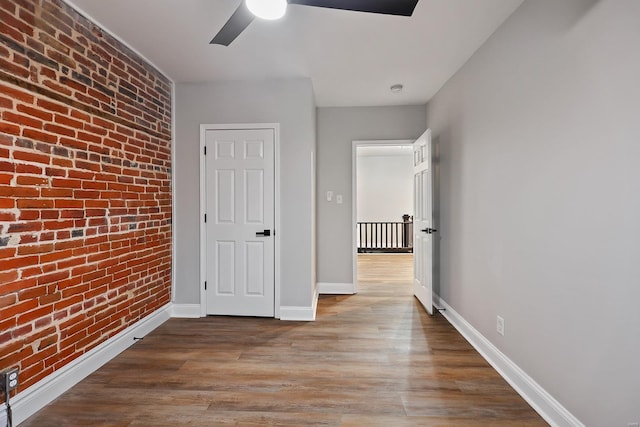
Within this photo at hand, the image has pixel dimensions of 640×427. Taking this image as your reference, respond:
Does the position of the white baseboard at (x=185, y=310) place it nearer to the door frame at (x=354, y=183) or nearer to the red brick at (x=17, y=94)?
the door frame at (x=354, y=183)

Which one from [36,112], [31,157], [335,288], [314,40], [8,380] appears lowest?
[335,288]

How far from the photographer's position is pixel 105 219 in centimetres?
242

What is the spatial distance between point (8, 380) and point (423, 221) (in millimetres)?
3627

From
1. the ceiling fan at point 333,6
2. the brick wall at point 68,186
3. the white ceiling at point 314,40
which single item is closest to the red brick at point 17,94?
the brick wall at point 68,186

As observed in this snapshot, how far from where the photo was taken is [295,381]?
2.14m

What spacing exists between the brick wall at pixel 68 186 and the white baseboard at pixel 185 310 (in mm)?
376

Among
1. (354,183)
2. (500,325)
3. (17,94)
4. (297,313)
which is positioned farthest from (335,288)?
(17,94)

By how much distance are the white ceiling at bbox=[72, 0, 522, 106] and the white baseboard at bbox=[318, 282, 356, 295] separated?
2567 millimetres

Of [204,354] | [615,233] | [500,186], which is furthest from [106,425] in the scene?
[500,186]

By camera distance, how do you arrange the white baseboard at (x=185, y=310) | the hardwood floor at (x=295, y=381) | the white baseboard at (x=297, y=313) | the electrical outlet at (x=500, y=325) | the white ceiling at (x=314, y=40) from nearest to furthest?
the hardwood floor at (x=295, y=381) → the white ceiling at (x=314, y=40) → the electrical outlet at (x=500, y=325) → the white baseboard at (x=297, y=313) → the white baseboard at (x=185, y=310)

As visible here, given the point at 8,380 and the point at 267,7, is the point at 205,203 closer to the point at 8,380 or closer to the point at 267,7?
the point at 8,380

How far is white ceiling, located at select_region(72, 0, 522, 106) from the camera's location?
215cm

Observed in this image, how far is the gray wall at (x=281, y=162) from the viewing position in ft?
10.8

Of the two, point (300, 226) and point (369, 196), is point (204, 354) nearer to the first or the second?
point (300, 226)
